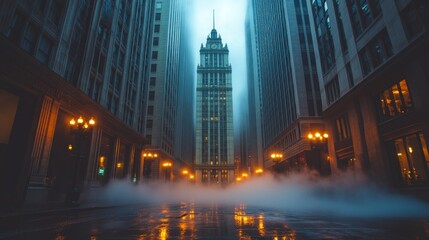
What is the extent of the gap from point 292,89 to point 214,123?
8252 cm

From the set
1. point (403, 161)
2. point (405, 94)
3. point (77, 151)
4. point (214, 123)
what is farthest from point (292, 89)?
point (214, 123)

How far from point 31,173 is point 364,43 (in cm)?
2624

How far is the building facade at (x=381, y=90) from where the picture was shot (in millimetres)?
13227

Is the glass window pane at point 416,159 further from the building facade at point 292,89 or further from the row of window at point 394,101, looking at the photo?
the building facade at point 292,89

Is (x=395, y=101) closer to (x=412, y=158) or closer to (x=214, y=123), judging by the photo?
(x=412, y=158)

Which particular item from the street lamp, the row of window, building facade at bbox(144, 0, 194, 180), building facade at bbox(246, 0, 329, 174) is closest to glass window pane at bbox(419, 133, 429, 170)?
the row of window

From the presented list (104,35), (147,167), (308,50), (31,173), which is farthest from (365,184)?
(147,167)

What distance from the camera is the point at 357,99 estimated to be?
1903 centimetres

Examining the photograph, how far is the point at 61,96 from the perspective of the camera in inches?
647

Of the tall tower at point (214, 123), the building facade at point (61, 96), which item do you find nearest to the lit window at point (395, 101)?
the building facade at point (61, 96)

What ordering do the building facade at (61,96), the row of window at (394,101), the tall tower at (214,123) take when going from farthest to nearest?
the tall tower at (214,123), the row of window at (394,101), the building facade at (61,96)

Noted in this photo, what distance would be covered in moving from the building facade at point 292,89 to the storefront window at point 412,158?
30.7 feet

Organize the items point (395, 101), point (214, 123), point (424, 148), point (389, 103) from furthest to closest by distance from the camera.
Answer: point (214, 123) → point (389, 103) → point (395, 101) → point (424, 148)

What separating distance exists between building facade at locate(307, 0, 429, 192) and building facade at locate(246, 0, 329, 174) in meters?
5.46
